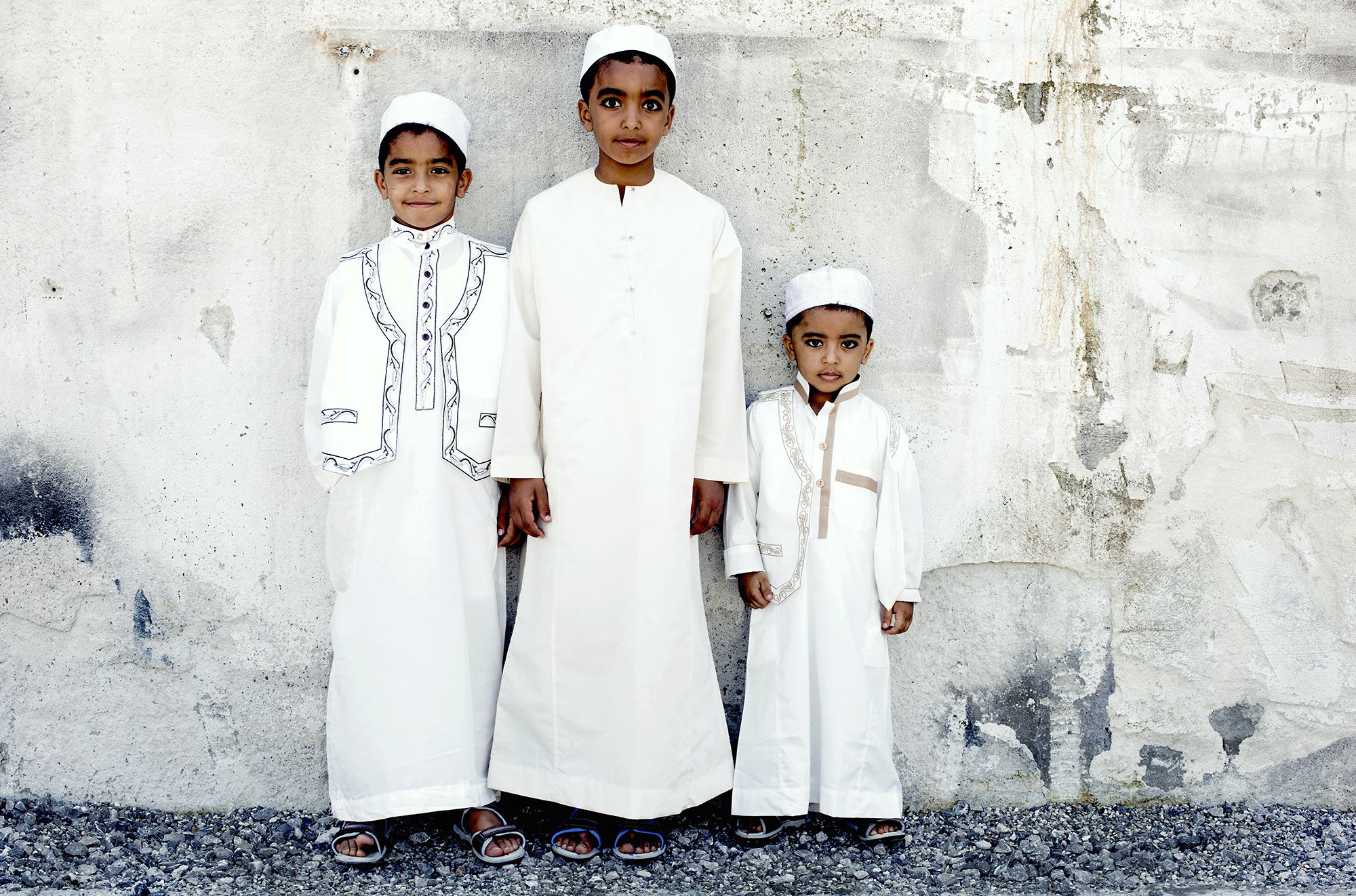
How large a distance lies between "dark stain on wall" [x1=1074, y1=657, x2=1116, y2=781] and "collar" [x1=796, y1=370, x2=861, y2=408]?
1.09 m

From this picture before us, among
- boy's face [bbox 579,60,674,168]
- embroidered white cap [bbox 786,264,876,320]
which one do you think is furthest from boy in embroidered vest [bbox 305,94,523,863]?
embroidered white cap [bbox 786,264,876,320]

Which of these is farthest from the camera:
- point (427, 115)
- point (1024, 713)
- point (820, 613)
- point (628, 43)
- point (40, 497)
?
point (1024, 713)

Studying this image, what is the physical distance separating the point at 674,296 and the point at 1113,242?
1304 mm

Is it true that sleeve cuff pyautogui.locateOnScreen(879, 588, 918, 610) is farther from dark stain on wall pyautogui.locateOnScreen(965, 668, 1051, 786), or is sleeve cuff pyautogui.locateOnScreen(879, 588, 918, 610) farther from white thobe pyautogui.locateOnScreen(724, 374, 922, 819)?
dark stain on wall pyautogui.locateOnScreen(965, 668, 1051, 786)

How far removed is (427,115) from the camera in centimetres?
266

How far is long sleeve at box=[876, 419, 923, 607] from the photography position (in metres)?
2.79

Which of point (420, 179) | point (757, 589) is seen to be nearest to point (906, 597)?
point (757, 589)

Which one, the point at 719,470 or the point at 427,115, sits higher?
the point at 427,115

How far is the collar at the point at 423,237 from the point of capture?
267 cm

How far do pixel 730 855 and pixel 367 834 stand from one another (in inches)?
36.1

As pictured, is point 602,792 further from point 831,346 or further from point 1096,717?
point 1096,717

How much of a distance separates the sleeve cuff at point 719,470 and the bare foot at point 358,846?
122cm

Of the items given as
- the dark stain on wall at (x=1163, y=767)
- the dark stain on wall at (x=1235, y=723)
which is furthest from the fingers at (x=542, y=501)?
the dark stain on wall at (x=1235, y=723)

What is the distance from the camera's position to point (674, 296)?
2.65m
